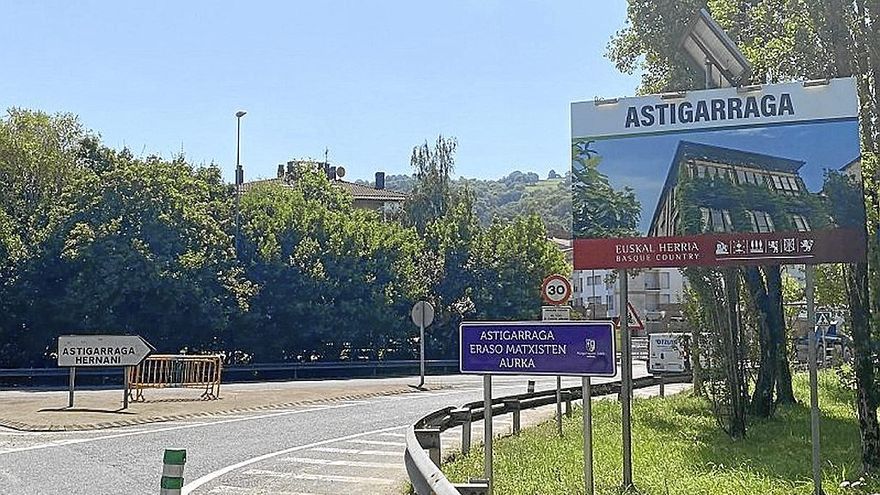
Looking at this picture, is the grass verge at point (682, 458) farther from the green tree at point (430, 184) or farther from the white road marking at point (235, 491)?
the green tree at point (430, 184)

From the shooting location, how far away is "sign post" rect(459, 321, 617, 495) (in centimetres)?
888

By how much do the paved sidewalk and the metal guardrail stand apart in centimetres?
756

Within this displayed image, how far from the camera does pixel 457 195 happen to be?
68.3 metres

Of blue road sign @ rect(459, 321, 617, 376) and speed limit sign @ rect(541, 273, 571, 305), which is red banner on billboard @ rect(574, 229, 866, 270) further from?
speed limit sign @ rect(541, 273, 571, 305)

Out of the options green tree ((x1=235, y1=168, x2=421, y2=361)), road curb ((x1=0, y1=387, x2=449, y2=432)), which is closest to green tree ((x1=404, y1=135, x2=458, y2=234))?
green tree ((x1=235, y1=168, x2=421, y2=361))

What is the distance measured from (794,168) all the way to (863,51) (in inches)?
89.1

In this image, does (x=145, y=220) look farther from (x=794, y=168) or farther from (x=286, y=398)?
(x=794, y=168)

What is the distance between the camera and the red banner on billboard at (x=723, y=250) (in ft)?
36.1

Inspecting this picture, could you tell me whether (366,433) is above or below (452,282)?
below

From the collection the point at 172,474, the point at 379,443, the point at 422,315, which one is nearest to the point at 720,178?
the point at 172,474

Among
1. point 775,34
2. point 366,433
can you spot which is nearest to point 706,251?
point 775,34

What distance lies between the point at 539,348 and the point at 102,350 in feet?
53.9

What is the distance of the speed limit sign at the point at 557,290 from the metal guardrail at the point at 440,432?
1.78 m

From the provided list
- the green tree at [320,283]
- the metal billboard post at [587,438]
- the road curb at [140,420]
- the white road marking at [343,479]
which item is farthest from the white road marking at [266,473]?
the green tree at [320,283]
